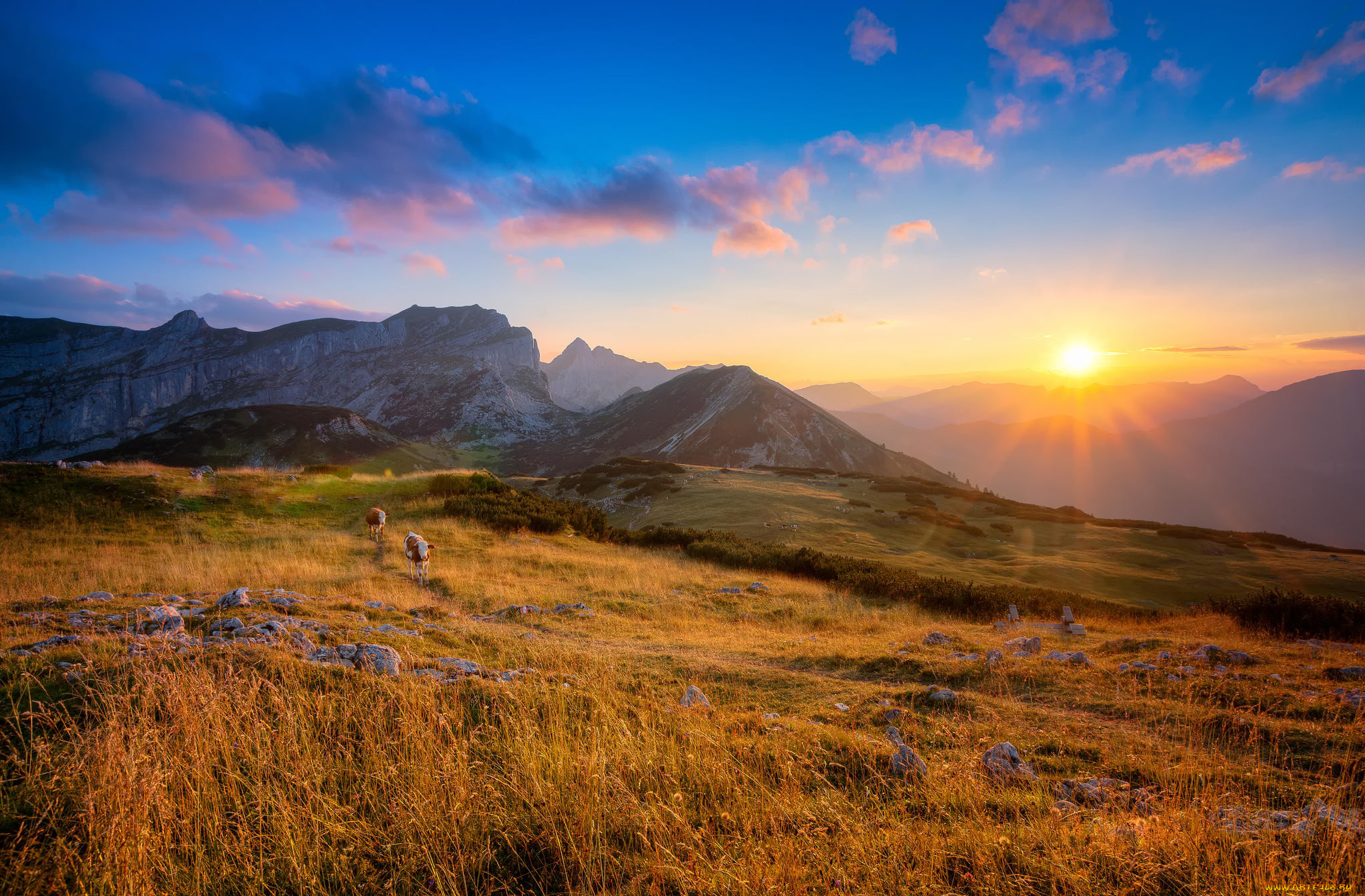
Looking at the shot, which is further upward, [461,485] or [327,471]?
[327,471]

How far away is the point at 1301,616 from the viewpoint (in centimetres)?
1348

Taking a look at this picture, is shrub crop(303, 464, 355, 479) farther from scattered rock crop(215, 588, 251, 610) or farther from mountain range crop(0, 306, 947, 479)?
mountain range crop(0, 306, 947, 479)

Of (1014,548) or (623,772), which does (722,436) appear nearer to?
(1014,548)

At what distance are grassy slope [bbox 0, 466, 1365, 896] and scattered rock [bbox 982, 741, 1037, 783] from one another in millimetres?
116

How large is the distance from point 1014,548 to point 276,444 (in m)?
106

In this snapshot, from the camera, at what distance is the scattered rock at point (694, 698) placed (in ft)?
20.5

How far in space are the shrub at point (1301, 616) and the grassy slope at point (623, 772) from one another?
6.16 metres

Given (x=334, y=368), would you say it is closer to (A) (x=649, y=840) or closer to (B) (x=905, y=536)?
(B) (x=905, y=536)

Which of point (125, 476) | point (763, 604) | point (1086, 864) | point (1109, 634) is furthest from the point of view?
point (125, 476)

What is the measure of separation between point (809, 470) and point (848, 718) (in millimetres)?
51486

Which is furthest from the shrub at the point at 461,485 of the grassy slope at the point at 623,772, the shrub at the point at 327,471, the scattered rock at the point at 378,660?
the scattered rock at the point at 378,660

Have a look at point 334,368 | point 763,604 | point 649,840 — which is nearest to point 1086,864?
point 649,840

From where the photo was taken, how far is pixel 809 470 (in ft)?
185

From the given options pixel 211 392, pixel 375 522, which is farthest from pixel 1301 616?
pixel 211 392
